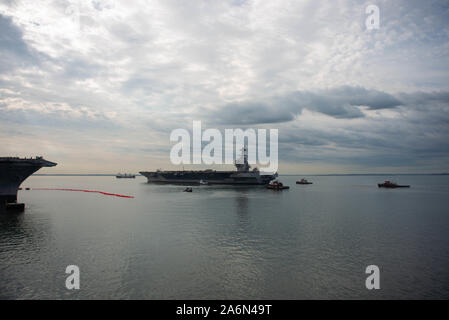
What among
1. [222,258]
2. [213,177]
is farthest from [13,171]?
[213,177]

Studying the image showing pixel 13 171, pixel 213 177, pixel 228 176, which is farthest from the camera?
pixel 213 177

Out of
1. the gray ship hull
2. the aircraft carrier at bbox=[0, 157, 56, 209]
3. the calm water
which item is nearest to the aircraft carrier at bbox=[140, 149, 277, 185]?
the gray ship hull

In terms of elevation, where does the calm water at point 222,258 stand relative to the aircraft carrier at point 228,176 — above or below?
below

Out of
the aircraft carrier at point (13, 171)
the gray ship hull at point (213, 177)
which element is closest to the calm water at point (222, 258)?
the aircraft carrier at point (13, 171)

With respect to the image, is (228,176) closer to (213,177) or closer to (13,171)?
(213,177)

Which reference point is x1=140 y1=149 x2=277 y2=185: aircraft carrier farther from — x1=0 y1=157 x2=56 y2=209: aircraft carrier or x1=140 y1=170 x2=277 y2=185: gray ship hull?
x1=0 y1=157 x2=56 y2=209: aircraft carrier

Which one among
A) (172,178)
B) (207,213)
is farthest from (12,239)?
(172,178)

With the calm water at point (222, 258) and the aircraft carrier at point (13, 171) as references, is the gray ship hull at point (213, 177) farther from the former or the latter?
the calm water at point (222, 258)

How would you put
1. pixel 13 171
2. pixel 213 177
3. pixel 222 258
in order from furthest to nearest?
pixel 213 177 < pixel 13 171 < pixel 222 258

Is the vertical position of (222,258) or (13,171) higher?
(13,171)
